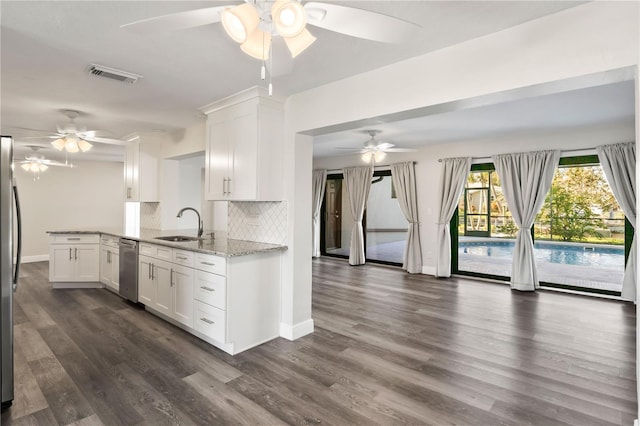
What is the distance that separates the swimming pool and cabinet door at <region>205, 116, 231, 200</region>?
490cm

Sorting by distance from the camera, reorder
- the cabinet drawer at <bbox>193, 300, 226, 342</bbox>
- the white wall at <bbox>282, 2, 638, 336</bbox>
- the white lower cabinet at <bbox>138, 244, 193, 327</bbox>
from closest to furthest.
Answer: the white wall at <bbox>282, 2, 638, 336</bbox>, the cabinet drawer at <bbox>193, 300, 226, 342</bbox>, the white lower cabinet at <bbox>138, 244, 193, 327</bbox>

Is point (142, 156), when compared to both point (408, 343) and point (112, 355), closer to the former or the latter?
point (112, 355)

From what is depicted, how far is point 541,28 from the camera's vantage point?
2.07 metres

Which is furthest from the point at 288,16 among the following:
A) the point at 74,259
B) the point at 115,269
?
the point at 74,259

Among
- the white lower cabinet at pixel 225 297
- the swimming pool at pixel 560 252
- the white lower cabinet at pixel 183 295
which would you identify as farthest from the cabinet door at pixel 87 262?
the swimming pool at pixel 560 252

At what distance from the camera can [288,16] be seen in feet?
4.60

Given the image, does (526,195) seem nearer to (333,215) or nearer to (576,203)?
(576,203)

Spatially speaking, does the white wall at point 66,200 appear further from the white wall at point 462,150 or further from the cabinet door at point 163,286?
the white wall at point 462,150

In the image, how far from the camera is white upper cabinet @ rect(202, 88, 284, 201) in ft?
11.2

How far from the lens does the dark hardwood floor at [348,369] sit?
2.25 m

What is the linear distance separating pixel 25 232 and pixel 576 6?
34.7 feet

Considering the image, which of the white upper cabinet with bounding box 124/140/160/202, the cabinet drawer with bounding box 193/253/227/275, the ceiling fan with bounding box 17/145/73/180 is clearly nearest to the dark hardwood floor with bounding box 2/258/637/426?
the cabinet drawer with bounding box 193/253/227/275

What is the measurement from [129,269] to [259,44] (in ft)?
13.2

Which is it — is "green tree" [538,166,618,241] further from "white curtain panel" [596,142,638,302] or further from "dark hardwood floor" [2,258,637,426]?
"dark hardwood floor" [2,258,637,426]
